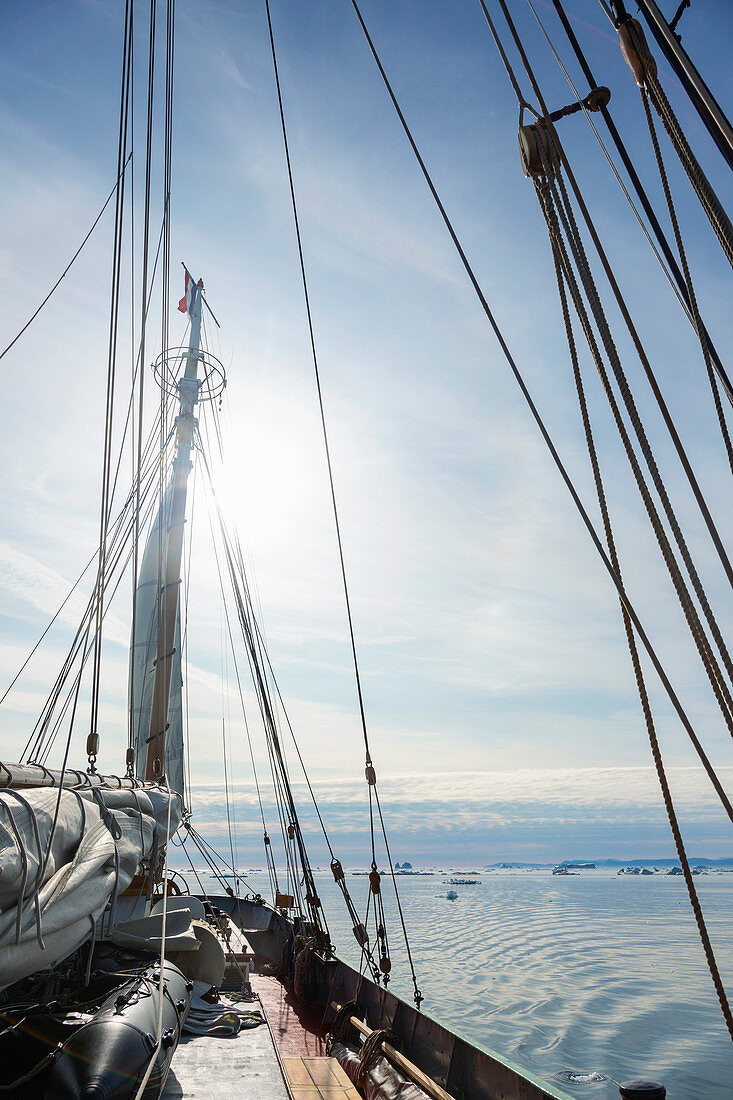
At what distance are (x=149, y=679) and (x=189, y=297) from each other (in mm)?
13428

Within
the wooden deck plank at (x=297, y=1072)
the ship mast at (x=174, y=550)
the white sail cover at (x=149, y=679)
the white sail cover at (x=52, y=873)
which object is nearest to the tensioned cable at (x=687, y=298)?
the white sail cover at (x=52, y=873)

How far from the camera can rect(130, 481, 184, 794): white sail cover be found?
16.1 m

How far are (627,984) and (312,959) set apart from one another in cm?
2280

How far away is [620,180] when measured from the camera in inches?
164

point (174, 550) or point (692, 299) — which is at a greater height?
point (174, 550)

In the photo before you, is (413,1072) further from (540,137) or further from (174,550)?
(174,550)

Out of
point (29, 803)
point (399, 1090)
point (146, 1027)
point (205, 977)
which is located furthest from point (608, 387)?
point (205, 977)

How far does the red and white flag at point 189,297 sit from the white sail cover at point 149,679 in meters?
7.80

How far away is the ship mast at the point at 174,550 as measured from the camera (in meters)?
15.4

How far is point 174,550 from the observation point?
17.3 m

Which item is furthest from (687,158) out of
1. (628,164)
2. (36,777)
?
(36,777)

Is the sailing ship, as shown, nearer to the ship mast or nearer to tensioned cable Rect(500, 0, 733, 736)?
tensioned cable Rect(500, 0, 733, 736)

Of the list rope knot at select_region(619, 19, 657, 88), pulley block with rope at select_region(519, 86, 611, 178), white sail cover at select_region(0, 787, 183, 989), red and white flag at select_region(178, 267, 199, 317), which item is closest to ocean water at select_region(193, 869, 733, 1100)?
white sail cover at select_region(0, 787, 183, 989)

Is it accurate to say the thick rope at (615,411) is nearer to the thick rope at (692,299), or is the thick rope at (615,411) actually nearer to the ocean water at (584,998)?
the thick rope at (692,299)
